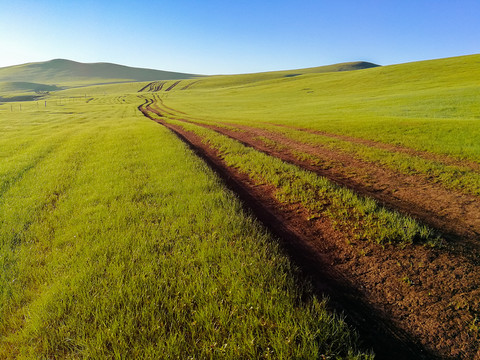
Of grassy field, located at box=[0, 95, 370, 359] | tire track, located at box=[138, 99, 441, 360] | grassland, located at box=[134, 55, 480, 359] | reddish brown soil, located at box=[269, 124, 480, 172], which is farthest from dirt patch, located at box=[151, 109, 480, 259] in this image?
grassy field, located at box=[0, 95, 370, 359]

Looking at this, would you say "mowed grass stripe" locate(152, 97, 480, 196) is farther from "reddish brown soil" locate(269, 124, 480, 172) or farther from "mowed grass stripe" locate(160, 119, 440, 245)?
"mowed grass stripe" locate(160, 119, 440, 245)

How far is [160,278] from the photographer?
3557 mm

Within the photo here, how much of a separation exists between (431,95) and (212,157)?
4012cm

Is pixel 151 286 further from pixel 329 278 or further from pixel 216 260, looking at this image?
pixel 329 278

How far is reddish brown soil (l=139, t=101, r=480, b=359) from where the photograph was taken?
2.95m

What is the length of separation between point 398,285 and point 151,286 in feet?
12.8

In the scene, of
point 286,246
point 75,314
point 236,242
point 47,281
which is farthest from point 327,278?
point 47,281

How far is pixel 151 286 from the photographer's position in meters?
3.38

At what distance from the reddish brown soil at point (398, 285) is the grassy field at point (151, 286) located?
0.69 metres

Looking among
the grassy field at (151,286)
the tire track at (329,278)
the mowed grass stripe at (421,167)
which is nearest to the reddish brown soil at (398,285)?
the tire track at (329,278)

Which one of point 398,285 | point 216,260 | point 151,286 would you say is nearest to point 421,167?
point 398,285

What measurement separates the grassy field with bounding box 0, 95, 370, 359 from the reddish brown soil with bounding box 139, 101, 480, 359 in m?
0.69

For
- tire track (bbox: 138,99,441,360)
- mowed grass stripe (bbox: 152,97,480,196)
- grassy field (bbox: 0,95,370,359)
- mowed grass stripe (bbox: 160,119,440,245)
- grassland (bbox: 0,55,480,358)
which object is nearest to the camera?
grassy field (bbox: 0,95,370,359)

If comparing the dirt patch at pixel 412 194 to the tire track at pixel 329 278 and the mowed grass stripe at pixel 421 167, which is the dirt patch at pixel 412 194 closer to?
the mowed grass stripe at pixel 421 167
